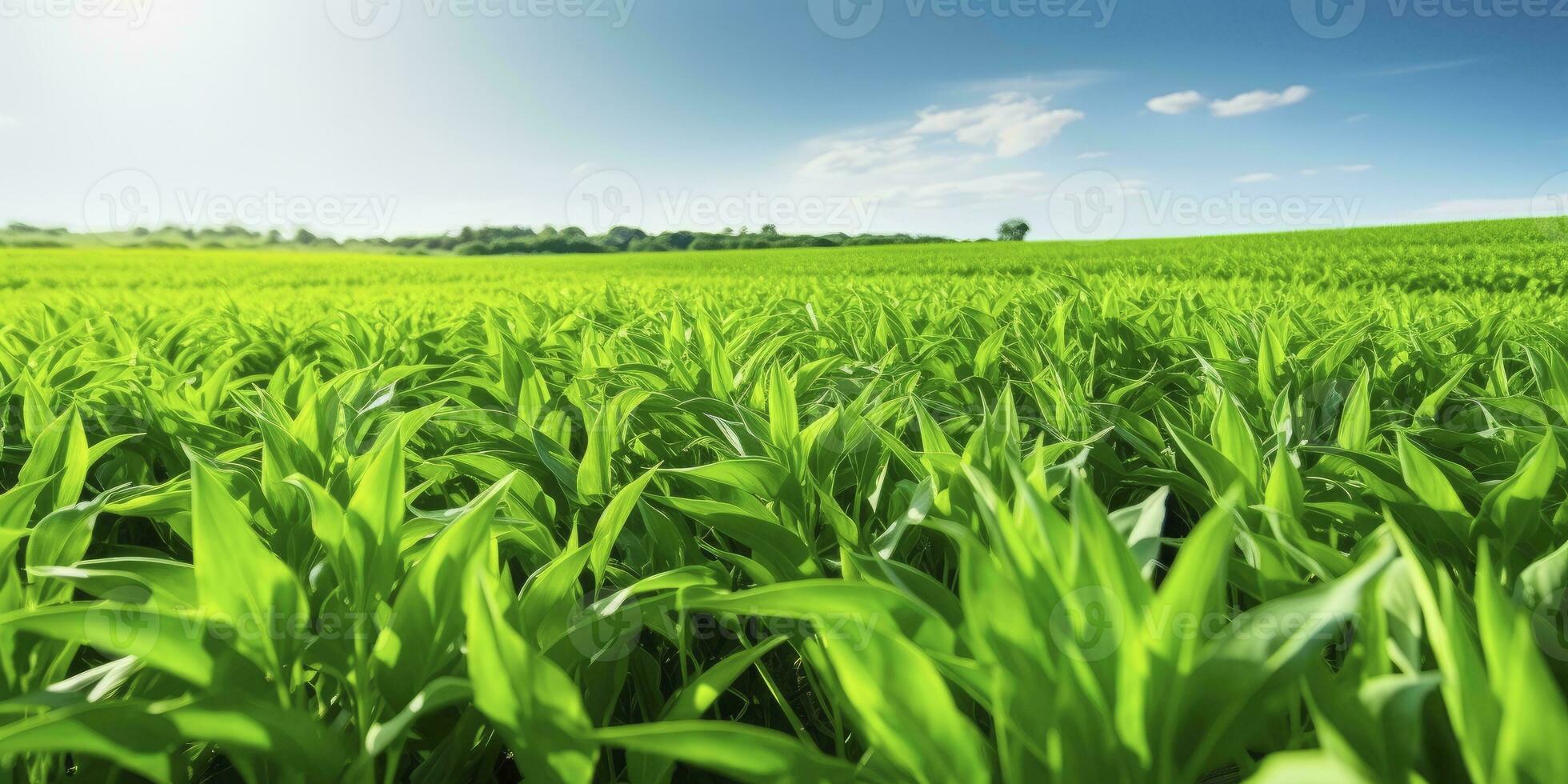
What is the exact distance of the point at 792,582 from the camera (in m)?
0.66

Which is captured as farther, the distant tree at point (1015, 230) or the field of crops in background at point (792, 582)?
the distant tree at point (1015, 230)

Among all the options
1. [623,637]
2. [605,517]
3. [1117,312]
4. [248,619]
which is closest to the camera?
[248,619]

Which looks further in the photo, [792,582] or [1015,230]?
[1015,230]

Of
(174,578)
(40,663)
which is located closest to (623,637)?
(174,578)

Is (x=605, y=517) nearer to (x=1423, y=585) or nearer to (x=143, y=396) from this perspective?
(x=1423, y=585)

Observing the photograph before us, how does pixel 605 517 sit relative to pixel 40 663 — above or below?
above

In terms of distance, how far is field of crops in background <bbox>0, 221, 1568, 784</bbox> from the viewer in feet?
1.83

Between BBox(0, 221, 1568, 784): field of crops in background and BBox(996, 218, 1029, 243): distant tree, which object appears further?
BBox(996, 218, 1029, 243): distant tree

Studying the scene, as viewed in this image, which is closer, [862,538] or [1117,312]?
[862,538]

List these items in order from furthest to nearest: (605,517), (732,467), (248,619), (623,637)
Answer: (732,467), (605,517), (623,637), (248,619)

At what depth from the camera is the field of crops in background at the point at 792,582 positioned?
1.83 ft

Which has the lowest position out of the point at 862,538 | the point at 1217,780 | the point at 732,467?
the point at 1217,780

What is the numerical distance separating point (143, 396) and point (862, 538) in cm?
173

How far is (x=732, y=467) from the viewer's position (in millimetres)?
1067
